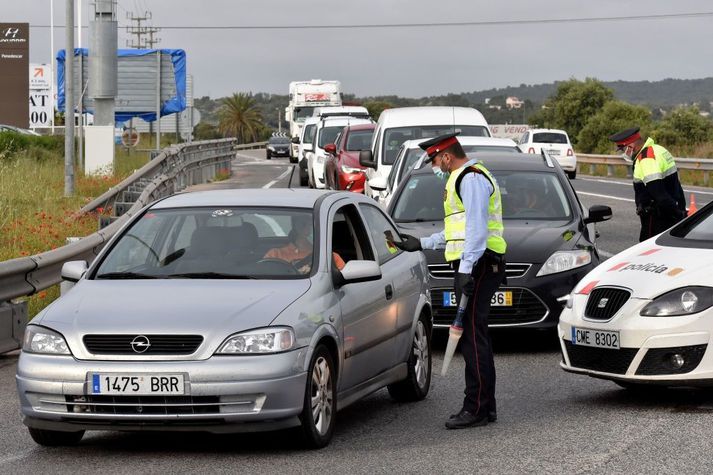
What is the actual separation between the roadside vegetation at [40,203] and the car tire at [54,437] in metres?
5.11

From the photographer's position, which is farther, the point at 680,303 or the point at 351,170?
the point at 351,170

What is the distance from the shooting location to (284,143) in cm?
8200

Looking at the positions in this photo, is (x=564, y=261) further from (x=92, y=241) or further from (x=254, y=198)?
(x=92, y=241)

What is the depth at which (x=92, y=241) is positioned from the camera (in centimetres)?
1273

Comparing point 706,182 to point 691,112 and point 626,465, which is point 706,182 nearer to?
point 626,465

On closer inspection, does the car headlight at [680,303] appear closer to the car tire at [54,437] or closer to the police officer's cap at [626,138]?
the car tire at [54,437]

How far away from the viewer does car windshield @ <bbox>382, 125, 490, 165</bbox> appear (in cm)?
2297

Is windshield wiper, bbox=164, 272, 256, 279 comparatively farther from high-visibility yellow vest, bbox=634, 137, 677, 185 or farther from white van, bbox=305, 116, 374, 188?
white van, bbox=305, 116, 374, 188

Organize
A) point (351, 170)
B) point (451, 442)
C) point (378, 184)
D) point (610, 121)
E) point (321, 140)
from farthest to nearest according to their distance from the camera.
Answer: point (610, 121)
point (321, 140)
point (351, 170)
point (378, 184)
point (451, 442)

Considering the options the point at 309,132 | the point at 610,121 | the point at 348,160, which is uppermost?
the point at 348,160

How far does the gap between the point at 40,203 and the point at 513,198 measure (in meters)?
12.1

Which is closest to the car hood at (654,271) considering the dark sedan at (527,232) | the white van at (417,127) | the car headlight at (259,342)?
the dark sedan at (527,232)

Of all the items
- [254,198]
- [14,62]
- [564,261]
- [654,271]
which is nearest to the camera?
[254,198]

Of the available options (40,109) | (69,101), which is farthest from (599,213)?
(40,109)
